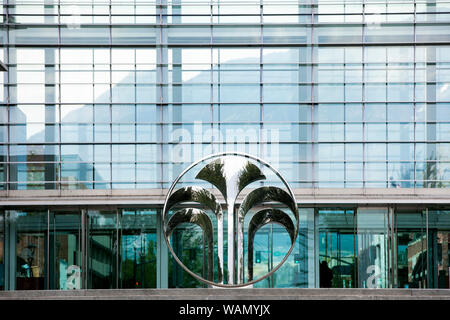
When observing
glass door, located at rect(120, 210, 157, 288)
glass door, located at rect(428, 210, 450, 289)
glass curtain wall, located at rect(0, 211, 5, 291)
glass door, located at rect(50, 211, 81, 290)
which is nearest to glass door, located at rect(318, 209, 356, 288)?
glass door, located at rect(428, 210, 450, 289)

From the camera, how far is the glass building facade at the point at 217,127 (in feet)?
89.7

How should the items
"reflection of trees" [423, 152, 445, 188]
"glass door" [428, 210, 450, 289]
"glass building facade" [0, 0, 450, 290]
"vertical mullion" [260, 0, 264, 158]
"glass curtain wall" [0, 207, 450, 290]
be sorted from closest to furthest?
1. "glass door" [428, 210, 450, 289]
2. "glass curtain wall" [0, 207, 450, 290]
3. "glass building facade" [0, 0, 450, 290]
4. "reflection of trees" [423, 152, 445, 188]
5. "vertical mullion" [260, 0, 264, 158]

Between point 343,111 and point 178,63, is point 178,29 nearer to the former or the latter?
point 178,63

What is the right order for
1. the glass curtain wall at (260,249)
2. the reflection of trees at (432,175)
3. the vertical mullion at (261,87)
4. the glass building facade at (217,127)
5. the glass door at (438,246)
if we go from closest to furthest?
1. the glass door at (438,246)
2. the glass curtain wall at (260,249)
3. the glass building facade at (217,127)
4. the reflection of trees at (432,175)
5. the vertical mullion at (261,87)

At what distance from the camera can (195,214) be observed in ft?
55.0

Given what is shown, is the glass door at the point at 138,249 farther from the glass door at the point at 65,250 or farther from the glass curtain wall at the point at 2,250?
the glass curtain wall at the point at 2,250

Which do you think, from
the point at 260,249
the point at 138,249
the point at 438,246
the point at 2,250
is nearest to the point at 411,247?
the point at 438,246

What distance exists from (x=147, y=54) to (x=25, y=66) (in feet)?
16.9

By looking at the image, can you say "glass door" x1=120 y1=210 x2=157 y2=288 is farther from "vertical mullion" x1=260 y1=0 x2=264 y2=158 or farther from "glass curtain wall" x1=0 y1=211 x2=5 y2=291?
"vertical mullion" x1=260 y1=0 x2=264 y2=158

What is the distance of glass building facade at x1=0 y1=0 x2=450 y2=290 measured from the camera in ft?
89.7

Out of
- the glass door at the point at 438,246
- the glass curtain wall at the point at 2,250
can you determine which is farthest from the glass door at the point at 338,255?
the glass curtain wall at the point at 2,250

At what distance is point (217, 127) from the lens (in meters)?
28.1
